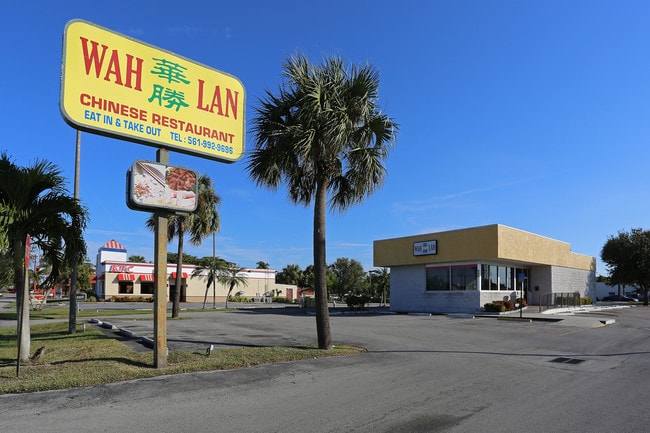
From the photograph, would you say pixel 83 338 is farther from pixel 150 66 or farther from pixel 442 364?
pixel 442 364

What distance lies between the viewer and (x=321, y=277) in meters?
12.5

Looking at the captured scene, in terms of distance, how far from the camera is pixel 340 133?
38.7ft

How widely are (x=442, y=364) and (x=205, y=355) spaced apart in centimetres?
541

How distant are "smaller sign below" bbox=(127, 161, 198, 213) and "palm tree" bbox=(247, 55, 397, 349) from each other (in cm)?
286

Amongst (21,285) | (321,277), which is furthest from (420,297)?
(21,285)

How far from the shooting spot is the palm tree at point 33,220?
29.8ft

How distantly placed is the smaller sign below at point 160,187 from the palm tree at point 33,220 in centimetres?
170

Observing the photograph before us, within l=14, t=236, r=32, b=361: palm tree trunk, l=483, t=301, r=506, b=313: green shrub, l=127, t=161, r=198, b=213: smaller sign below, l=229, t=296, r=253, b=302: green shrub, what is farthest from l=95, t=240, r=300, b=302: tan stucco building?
l=127, t=161, r=198, b=213: smaller sign below

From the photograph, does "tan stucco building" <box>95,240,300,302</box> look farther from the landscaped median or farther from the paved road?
the paved road

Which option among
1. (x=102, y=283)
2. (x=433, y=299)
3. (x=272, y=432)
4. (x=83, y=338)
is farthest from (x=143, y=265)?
(x=272, y=432)

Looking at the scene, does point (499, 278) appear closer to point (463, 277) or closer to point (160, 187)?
point (463, 277)

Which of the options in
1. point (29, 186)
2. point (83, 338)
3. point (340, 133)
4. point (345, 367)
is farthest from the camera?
point (83, 338)

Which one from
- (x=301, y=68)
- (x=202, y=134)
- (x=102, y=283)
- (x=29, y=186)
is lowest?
(x=102, y=283)

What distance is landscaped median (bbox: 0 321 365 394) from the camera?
771cm
